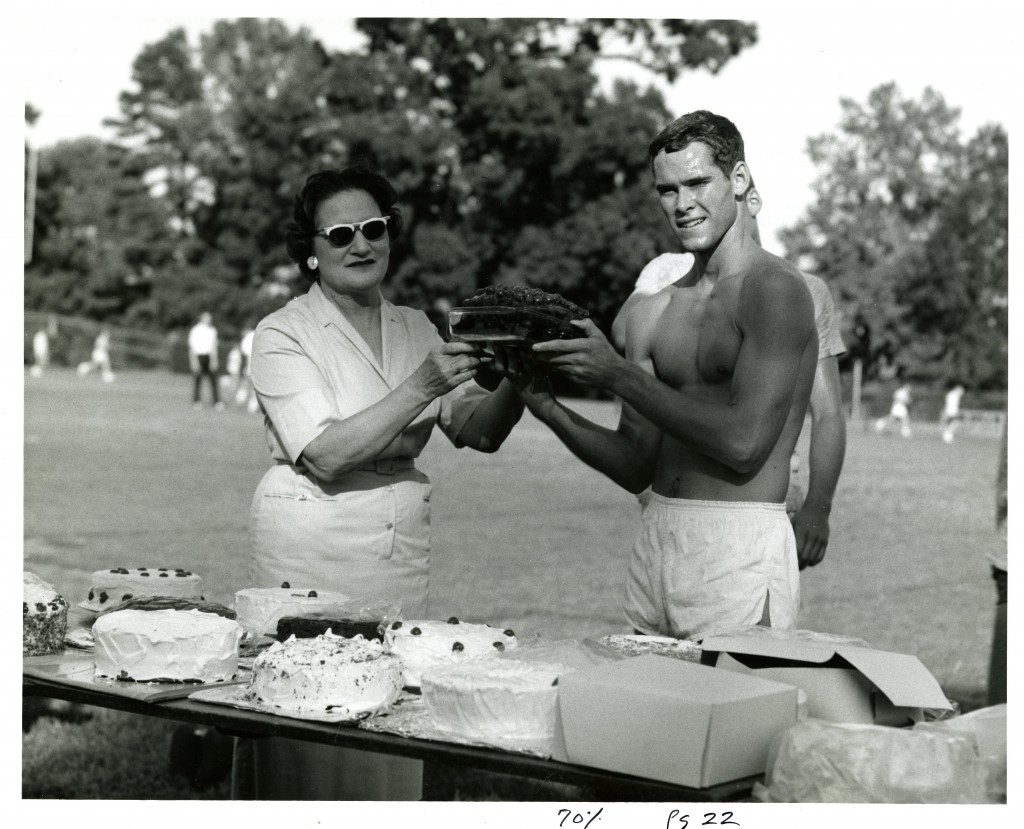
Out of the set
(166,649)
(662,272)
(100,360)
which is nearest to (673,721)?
(166,649)

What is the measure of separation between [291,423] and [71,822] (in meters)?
1.35

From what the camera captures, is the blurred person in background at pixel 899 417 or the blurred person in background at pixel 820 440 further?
the blurred person in background at pixel 899 417

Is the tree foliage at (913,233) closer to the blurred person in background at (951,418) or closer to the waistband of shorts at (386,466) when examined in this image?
the blurred person in background at (951,418)

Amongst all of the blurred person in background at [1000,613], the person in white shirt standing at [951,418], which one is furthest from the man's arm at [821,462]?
the person in white shirt standing at [951,418]

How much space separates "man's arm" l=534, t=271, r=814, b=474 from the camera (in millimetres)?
3344

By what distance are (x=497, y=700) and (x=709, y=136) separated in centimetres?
171

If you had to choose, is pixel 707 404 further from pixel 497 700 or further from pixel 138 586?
pixel 138 586

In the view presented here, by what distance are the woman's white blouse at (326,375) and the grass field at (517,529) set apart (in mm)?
2187

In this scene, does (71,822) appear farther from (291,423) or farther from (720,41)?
(720,41)

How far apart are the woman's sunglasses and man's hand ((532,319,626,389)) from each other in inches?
38.5

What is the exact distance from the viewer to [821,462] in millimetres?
4543

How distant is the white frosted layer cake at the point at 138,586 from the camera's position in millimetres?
3977

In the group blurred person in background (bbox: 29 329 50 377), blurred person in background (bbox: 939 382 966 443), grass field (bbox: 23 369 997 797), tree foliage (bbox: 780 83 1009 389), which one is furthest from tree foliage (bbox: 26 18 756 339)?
tree foliage (bbox: 780 83 1009 389)

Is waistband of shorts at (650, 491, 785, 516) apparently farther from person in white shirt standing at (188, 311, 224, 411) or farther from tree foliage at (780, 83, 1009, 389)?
tree foliage at (780, 83, 1009, 389)
